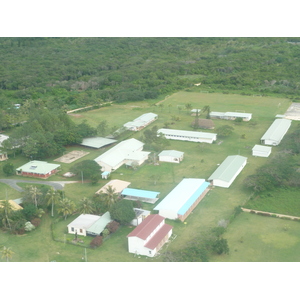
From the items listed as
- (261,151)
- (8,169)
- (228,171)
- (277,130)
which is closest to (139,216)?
(228,171)

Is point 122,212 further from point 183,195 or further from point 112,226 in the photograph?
point 183,195

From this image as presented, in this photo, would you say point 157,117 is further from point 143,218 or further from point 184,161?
point 143,218

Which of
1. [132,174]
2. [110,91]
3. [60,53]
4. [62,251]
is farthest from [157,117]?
[60,53]

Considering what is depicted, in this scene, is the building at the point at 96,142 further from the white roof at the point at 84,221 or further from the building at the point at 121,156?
the white roof at the point at 84,221

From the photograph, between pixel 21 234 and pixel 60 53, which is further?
pixel 60 53

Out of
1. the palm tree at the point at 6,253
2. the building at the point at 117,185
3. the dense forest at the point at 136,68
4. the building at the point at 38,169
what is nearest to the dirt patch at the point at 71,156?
the building at the point at 38,169

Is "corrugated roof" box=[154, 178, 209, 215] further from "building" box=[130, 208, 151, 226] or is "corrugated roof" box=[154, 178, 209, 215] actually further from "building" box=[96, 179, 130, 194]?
"building" box=[96, 179, 130, 194]

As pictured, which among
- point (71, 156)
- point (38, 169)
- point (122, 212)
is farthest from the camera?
point (71, 156)
